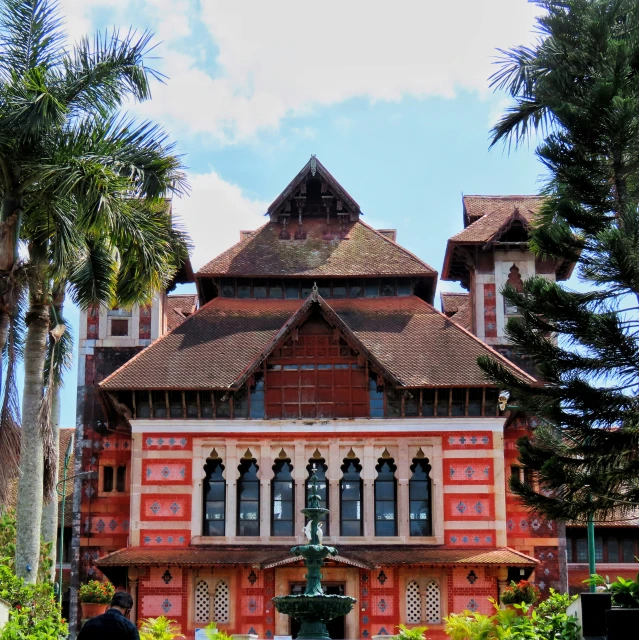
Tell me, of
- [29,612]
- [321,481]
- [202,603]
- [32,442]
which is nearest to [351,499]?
[321,481]

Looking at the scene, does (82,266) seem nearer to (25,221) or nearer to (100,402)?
(25,221)

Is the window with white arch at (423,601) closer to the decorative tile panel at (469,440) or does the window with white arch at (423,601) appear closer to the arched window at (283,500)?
the arched window at (283,500)

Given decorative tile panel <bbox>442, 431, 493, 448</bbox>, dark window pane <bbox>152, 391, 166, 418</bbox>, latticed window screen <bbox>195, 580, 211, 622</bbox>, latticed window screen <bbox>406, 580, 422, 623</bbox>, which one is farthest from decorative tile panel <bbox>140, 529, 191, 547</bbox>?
decorative tile panel <bbox>442, 431, 493, 448</bbox>

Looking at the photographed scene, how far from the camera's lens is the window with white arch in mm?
37250

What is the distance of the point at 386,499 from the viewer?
39.1m

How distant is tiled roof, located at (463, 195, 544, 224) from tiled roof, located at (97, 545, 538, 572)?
48.7ft

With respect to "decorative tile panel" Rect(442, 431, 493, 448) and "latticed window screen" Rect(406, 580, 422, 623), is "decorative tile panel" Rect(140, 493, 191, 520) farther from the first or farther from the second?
"decorative tile panel" Rect(442, 431, 493, 448)

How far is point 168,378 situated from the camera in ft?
129

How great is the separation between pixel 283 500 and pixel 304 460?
4.65 ft

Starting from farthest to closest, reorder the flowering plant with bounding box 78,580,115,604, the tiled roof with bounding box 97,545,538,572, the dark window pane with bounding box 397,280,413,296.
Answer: the dark window pane with bounding box 397,280,413,296
the tiled roof with bounding box 97,545,538,572
the flowering plant with bounding box 78,580,115,604

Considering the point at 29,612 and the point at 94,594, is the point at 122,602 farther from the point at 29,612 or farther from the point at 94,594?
the point at 94,594

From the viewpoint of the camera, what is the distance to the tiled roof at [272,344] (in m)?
39.2

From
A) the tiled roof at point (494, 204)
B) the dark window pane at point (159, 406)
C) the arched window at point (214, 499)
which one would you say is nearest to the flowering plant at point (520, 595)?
the arched window at point (214, 499)

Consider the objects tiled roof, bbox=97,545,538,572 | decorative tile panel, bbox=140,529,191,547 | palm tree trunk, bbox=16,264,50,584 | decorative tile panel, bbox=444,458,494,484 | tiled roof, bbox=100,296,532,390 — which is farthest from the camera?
tiled roof, bbox=100,296,532,390
